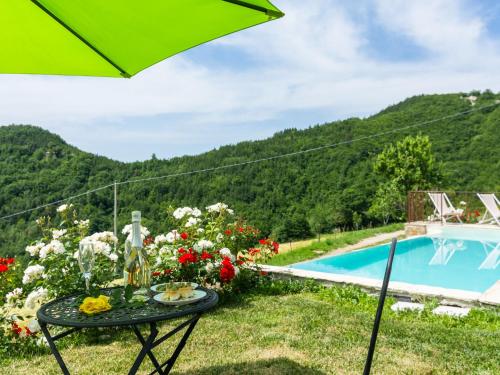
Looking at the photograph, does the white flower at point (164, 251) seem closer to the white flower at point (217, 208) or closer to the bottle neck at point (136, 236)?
the white flower at point (217, 208)

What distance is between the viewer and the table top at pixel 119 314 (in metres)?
1.62

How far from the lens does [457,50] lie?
15695 millimetres

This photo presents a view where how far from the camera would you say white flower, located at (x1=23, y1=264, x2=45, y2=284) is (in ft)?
10.5

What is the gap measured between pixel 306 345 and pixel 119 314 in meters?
1.66

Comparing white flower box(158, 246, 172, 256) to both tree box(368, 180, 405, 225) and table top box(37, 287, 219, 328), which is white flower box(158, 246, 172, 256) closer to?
table top box(37, 287, 219, 328)

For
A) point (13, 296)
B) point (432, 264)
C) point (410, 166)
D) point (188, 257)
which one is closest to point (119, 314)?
point (13, 296)

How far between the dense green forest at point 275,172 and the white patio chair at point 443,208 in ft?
17.0

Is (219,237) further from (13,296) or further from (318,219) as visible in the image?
(318,219)

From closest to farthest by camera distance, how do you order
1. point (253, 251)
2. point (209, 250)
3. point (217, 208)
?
point (209, 250) < point (253, 251) < point (217, 208)

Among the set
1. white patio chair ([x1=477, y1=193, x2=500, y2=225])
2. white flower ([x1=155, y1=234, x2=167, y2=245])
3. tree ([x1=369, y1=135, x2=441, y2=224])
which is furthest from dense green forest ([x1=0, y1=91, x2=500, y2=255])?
white patio chair ([x1=477, y1=193, x2=500, y2=225])

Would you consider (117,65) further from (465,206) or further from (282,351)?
A: (465,206)

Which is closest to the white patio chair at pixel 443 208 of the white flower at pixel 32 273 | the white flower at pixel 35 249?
the white flower at pixel 35 249

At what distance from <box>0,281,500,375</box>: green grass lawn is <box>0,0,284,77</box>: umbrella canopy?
5.95 feet

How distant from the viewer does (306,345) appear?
298 cm
